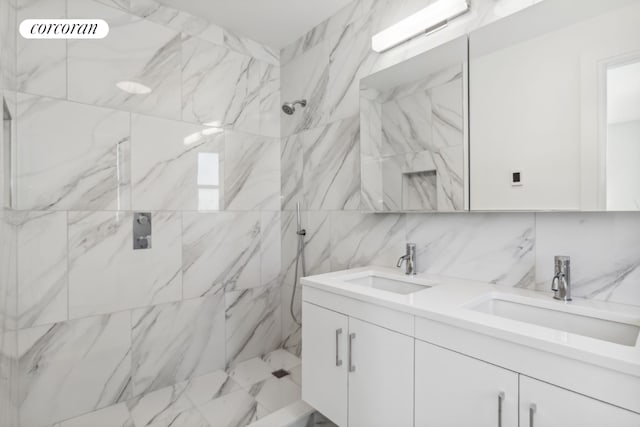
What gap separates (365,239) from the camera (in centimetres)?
194

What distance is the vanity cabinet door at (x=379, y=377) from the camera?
1136 millimetres

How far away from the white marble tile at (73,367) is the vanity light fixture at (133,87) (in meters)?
1.31

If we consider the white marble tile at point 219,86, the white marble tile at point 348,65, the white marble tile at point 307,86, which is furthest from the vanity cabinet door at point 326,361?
the white marble tile at point 219,86

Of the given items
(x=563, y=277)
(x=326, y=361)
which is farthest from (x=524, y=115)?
(x=326, y=361)

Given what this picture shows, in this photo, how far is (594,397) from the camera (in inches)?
29.2

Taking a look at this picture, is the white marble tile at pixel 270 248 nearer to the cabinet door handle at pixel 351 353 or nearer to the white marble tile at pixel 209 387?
the white marble tile at pixel 209 387

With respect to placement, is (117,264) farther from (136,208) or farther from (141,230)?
(136,208)

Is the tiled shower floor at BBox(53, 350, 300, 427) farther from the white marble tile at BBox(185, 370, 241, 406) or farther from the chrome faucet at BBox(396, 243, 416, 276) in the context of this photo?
the chrome faucet at BBox(396, 243, 416, 276)

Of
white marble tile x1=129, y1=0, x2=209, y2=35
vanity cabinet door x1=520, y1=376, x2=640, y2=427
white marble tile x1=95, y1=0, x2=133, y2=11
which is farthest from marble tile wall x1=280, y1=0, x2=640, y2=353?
white marble tile x1=95, y1=0, x2=133, y2=11

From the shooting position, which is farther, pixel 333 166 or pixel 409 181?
pixel 333 166

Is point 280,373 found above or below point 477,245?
below

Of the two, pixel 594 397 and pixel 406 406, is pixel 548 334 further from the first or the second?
pixel 406 406

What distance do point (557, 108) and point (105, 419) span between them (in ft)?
8.38

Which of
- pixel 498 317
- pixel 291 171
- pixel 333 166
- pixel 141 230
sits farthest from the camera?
pixel 291 171
